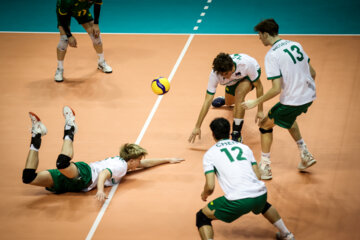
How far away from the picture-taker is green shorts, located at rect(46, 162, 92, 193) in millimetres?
6410

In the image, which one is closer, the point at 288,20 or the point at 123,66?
the point at 123,66

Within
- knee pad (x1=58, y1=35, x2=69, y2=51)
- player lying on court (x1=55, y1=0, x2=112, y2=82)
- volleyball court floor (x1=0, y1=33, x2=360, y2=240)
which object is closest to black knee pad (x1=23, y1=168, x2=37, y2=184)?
volleyball court floor (x1=0, y1=33, x2=360, y2=240)

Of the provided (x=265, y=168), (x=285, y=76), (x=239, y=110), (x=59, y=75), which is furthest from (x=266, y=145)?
(x=59, y=75)

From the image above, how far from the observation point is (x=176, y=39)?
1166 cm

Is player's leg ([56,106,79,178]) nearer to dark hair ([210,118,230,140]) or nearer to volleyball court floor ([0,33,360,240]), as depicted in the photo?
volleyball court floor ([0,33,360,240])

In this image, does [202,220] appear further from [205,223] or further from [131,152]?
[131,152]

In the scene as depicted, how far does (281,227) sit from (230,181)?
0.89m

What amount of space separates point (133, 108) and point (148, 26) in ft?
14.3

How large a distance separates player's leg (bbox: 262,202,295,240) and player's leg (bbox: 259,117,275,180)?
4.22ft

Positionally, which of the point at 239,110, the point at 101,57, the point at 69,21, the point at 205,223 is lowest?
the point at 205,223

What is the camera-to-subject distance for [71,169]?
20.5 feet

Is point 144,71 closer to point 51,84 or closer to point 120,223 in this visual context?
point 51,84

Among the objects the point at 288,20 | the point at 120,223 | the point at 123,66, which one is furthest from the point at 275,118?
the point at 288,20

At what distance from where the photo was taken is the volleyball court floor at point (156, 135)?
5.97 metres
